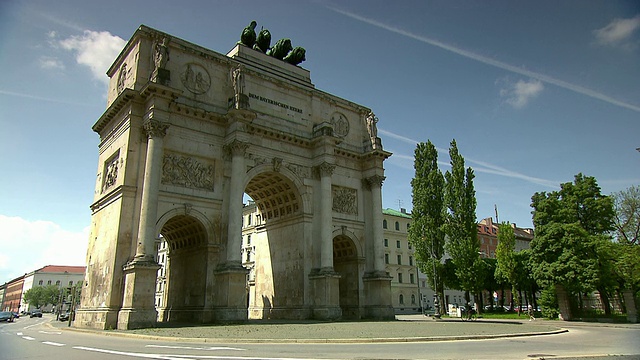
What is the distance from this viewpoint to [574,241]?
1590 inches

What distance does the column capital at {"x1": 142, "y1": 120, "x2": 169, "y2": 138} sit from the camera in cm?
2739

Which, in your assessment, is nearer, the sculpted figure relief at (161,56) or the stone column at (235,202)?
the stone column at (235,202)

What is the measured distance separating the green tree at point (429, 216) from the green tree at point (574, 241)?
9.57m

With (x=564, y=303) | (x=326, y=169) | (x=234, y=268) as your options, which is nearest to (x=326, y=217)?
(x=326, y=169)

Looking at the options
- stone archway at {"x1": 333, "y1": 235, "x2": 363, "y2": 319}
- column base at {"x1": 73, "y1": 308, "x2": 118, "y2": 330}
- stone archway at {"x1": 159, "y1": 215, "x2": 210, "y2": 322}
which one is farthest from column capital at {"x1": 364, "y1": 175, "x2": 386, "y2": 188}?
column base at {"x1": 73, "y1": 308, "x2": 118, "y2": 330}

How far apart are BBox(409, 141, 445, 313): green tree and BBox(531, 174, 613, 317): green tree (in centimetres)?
957

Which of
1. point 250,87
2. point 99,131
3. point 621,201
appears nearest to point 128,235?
point 99,131

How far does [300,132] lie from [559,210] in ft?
89.7

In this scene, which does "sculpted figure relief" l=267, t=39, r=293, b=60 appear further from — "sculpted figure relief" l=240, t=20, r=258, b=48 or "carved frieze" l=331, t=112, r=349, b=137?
"carved frieze" l=331, t=112, r=349, b=137

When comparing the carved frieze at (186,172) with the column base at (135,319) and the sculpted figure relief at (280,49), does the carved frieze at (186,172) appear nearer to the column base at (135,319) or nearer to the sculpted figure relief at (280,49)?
the column base at (135,319)

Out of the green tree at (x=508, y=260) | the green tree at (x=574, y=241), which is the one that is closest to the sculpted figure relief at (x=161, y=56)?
the green tree at (x=574, y=241)

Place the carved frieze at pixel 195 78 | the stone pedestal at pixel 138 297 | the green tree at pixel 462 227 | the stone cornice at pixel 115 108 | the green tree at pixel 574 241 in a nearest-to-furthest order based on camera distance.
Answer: the stone pedestal at pixel 138 297 → the stone cornice at pixel 115 108 → the carved frieze at pixel 195 78 → the green tree at pixel 574 241 → the green tree at pixel 462 227

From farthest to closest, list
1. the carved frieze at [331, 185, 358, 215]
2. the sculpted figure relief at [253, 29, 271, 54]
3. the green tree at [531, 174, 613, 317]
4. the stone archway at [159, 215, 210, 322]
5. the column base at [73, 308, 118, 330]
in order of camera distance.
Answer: the sculpted figure relief at [253, 29, 271, 54] → the green tree at [531, 174, 613, 317] → the carved frieze at [331, 185, 358, 215] → the stone archway at [159, 215, 210, 322] → the column base at [73, 308, 118, 330]

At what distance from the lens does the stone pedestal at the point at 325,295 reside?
31.6 metres
